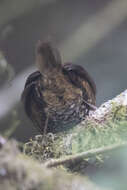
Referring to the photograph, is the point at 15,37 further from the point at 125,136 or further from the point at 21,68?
the point at 125,136

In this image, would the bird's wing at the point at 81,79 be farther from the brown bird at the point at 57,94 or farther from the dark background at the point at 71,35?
the dark background at the point at 71,35

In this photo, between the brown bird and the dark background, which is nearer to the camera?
the brown bird

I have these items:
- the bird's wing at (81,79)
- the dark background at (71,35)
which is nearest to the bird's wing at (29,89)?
the bird's wing at (81,79)

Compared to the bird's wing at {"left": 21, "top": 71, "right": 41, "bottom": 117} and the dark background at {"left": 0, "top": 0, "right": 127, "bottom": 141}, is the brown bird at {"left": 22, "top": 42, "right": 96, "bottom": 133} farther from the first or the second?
the dark background at {"left": 0, "top": 0, "right": 127, "bottom": 141}

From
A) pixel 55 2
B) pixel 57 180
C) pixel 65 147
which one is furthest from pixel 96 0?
pixel 57 180

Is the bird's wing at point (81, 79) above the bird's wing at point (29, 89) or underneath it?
underneath

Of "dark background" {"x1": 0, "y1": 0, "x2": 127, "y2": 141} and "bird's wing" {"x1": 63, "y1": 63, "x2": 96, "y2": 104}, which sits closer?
"bird's wing" {"x1": 63, "y1": 63, "x2": 96, "y2": 104}

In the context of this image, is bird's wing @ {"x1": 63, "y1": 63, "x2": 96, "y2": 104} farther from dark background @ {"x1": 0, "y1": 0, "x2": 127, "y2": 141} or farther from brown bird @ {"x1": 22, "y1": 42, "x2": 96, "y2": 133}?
dark background @ {"x1": 0, "y1": 0, "x2": 127, "y2": 141}

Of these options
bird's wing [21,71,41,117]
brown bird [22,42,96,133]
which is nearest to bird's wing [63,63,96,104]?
brown bird [22,42,96,133]

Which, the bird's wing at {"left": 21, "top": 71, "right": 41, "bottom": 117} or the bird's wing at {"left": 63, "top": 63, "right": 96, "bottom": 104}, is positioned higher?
the bird's wing at {"left": 21, "top": 71, "right": 41, "bottom": 117}

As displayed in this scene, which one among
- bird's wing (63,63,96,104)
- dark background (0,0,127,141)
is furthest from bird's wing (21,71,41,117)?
dark background (0,0,127,141)
